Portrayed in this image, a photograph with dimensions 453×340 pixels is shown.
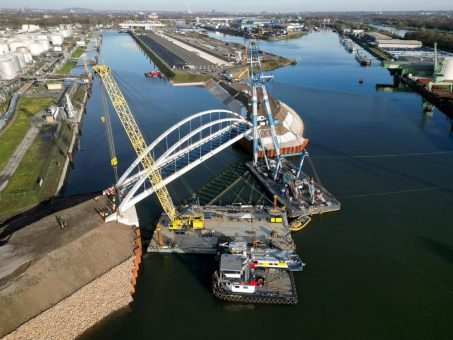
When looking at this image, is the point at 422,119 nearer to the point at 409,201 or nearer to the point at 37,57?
the point at 409,201

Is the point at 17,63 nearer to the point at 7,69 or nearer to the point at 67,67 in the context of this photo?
the point at 7,69

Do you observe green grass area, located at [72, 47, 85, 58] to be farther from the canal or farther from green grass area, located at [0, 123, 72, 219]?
green grass area, located at [0, 123, 72, 219]

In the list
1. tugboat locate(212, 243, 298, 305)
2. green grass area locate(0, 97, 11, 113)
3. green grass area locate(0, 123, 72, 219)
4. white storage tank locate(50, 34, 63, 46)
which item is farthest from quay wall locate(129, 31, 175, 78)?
tugboat locate(212, 243, 298, 305)

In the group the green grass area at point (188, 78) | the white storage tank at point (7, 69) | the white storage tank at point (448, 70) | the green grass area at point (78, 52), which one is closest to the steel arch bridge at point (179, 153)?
the green grass area at point (188, 78)

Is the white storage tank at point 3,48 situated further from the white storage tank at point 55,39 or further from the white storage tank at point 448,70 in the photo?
the white storage tank at point 448,70


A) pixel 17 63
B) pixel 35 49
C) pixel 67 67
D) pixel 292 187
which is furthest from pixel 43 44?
pixel 292 187
